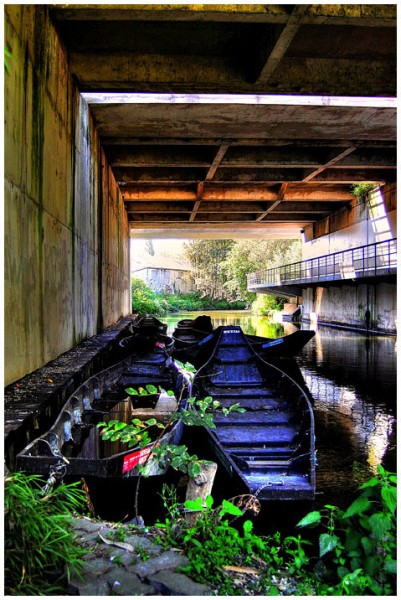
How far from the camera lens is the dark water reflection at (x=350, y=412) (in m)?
6.13

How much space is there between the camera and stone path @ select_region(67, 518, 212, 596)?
250 cm

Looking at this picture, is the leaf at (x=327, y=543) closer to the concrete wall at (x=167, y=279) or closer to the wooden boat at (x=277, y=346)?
the wooden boat at (x=277, y=346)

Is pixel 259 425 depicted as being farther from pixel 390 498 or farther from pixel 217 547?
pixel 390 498

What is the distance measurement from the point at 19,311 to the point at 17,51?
3214 mm

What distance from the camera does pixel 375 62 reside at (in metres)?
9.91

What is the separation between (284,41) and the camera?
7875 millimetres

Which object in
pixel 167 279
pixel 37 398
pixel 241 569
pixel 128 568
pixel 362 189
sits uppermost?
pixel 362 189

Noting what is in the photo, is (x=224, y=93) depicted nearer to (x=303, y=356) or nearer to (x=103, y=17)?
(x=103, y=17)

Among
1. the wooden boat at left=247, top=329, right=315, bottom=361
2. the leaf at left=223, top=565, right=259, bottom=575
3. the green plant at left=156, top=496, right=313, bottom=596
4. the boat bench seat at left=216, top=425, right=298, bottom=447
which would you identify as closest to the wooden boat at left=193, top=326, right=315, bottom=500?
the boat bench seat at left=216, top=425, right=298, bottom=447

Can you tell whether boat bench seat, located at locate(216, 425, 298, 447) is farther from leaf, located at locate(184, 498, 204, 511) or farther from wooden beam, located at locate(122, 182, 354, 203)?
wooden beam, located at locate(122, 182, 354, 203)

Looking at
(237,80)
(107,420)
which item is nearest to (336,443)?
(107,420)

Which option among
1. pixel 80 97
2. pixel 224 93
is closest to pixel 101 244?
pixel 80 97

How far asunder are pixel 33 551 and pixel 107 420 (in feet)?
17.4

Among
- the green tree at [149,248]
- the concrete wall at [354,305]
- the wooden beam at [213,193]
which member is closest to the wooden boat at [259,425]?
the wooden beam at [213,193]
